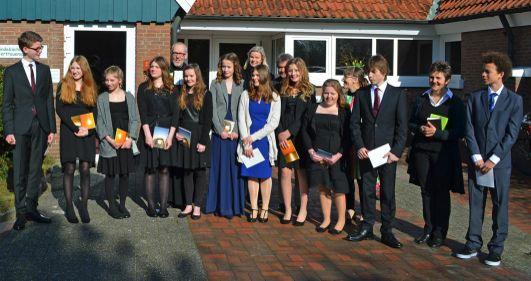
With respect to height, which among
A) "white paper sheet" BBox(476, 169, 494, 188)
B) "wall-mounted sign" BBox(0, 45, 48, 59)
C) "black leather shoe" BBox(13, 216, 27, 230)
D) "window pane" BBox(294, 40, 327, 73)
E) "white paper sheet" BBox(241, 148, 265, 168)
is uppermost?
"window pane" BBox(294, 40, 327, 73)

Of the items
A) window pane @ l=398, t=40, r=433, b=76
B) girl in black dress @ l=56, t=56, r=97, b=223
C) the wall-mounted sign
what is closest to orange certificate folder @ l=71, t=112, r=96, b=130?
girl in black dress @ l=56, t=56, r=97, b=223

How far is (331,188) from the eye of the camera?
750 cm

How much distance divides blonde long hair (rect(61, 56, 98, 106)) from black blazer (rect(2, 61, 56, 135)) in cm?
22

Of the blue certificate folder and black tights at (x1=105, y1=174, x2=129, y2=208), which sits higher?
the blue certificate folder

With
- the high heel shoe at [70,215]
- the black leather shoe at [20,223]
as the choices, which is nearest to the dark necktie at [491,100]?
the high heel shoe at [70,215]

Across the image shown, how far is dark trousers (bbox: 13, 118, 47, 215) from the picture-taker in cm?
734

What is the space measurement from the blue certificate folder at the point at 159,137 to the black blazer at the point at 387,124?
220 centimetres

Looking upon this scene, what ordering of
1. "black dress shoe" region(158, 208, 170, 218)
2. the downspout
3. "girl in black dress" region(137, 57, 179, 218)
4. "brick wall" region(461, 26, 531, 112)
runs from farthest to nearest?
the downspout
"brick wall" region(461, 26, 531, 112)
"black dress shoe" region(158, 208, 170, 218)
"girl in black dress" region(137, 57, 179, 218)

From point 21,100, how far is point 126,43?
219 inches

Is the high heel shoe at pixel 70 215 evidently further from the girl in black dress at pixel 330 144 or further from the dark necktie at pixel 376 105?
the dark necktie at pixel 376 105

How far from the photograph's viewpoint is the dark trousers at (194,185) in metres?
8.10

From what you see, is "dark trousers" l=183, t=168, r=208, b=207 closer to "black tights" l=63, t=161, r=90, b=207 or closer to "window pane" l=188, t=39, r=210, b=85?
"black tights" l=63, t=161, r=90, b=207

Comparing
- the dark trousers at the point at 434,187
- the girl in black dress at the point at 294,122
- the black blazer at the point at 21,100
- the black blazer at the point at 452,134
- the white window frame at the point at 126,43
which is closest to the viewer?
the black blazer at the point at 452,134

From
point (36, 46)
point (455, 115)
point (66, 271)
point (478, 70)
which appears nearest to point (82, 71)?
point (36, 46)
